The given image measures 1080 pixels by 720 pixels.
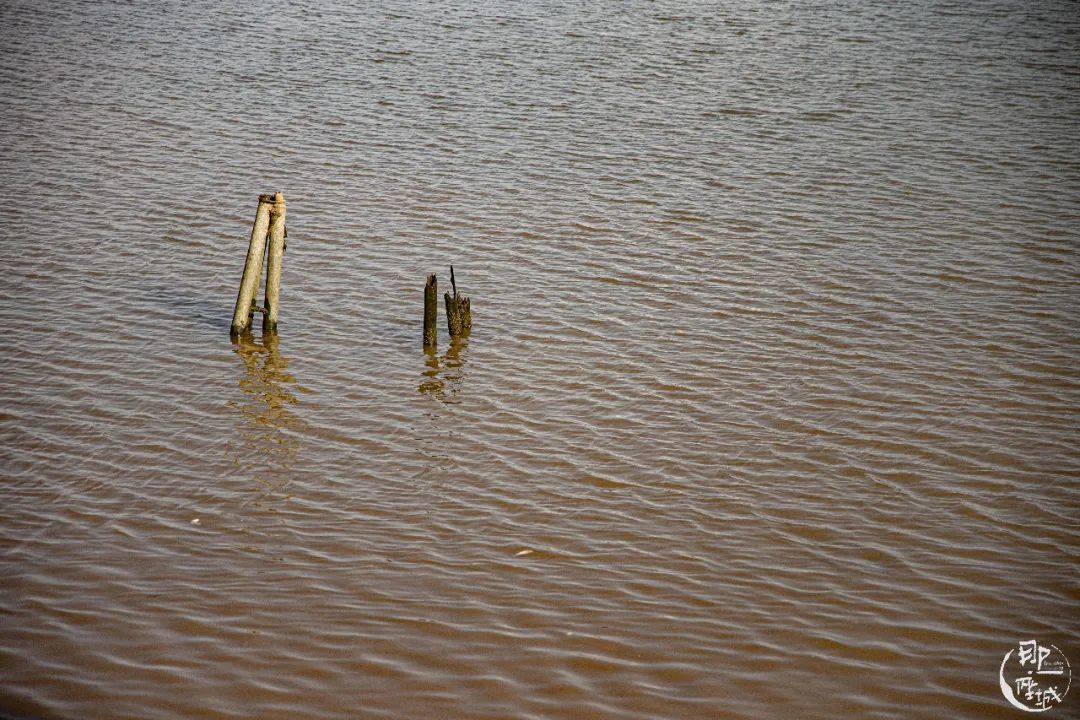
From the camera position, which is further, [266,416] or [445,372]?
[445,372]

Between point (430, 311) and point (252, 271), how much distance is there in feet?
6.55

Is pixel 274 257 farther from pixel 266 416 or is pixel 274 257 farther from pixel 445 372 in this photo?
pixel 445 372

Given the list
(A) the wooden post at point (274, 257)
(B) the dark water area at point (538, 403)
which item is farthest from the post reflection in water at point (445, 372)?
(A) the wooden post at point (274, 257)

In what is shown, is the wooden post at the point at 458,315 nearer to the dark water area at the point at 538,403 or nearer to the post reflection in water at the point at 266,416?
the dark water area at the point at 538,403

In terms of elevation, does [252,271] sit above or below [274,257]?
below

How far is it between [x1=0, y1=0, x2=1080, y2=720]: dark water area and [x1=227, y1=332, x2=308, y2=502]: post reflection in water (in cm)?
5

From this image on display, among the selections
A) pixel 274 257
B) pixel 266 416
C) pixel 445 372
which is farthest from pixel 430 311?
pixel 266 416

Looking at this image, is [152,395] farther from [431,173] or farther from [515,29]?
[515,29]

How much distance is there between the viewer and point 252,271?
1206cm

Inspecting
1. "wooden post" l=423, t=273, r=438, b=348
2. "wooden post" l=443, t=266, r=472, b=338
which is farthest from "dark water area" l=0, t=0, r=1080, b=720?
"wooden post" l=443, t=266, r=472, b=338

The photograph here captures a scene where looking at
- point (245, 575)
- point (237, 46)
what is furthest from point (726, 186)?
point (237, 46)

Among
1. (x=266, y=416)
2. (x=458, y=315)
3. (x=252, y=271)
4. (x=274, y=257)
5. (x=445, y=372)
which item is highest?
(x=274, y=257)

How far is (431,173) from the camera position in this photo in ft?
59.4

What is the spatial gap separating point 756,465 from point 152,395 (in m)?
5.87
